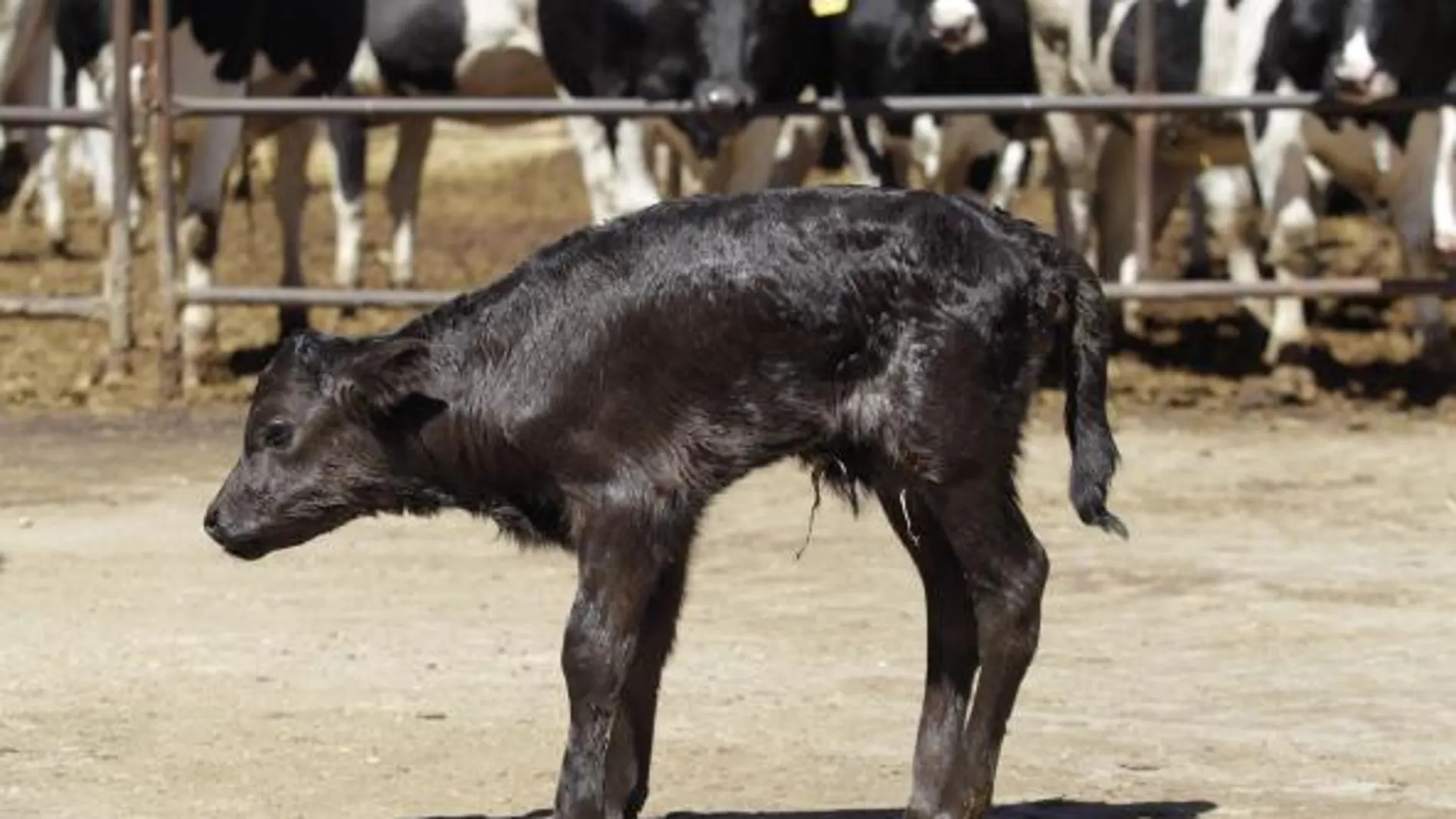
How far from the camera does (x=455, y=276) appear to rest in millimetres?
17984

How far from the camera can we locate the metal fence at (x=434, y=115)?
13.3 m

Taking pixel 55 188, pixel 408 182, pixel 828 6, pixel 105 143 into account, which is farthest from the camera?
pixel 55 188

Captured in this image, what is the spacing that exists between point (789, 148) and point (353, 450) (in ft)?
33.7

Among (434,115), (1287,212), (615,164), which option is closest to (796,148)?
(615,164)

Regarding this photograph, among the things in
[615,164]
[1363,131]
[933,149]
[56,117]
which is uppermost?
[1363,131]

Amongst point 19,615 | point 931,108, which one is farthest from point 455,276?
point 19,615

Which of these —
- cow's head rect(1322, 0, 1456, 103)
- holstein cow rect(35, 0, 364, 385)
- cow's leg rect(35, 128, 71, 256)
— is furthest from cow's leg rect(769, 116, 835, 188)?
cow's leg rect(35, 128, 71, 256)

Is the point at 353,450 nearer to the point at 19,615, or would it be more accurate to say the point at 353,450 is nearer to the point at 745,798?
the point at 745,798

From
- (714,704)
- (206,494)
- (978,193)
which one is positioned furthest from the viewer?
(978,193)

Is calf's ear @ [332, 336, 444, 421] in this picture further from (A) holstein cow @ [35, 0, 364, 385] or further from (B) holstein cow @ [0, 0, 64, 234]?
(B) holstein cow @ [0, 0, 64, 234]

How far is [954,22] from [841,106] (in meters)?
A: 1.83

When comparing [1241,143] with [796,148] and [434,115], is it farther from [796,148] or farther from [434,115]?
[434,115]

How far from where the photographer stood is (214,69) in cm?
1505

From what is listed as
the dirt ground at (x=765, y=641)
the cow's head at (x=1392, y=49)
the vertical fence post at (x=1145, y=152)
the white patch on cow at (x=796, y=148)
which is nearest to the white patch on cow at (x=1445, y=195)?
the cow's head at (x=1392, y=49)
